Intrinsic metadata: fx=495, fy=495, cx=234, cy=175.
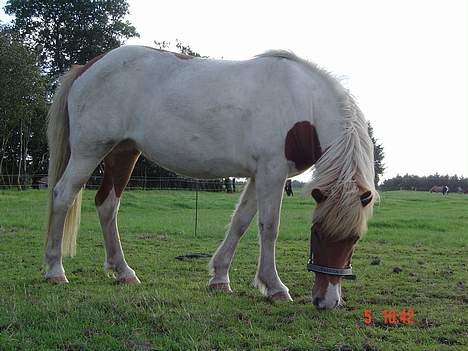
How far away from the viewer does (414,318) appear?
11.6 feet

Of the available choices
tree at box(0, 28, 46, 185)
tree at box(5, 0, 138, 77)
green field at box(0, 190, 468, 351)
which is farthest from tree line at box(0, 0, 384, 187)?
green field at box(0, 190, 468, 351)

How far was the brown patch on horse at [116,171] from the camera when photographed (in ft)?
17.1

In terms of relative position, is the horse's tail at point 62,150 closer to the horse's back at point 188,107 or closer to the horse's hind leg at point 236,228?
the horse's back at point 188,107

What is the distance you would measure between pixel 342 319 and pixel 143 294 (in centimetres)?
159

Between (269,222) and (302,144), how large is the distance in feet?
2.37

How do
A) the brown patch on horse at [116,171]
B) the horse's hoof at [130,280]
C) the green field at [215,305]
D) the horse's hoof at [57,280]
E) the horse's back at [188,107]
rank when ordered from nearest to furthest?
the green field at [215,305], the horse's back at [188,107], the horse's hoof at [57,280], the horse's hoof at [130,280], the brown patch on horse at [116,171]

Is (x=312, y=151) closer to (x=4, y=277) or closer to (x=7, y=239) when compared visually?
(x=4, y=277)

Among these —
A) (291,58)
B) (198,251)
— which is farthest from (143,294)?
(198,251)

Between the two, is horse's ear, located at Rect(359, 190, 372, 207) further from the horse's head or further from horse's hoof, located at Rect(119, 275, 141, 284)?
horse's hoof, located at Rect(119, 275, 141, 284)

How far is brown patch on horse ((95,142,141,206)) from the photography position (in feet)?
17.1

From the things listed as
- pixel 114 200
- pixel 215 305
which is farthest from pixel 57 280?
pixel 215 305

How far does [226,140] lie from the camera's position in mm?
4375

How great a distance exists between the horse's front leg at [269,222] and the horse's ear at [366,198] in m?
0.73

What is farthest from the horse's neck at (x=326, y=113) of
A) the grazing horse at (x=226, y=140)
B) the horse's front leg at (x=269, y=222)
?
the horse's front leg at (x=269, y=222)
